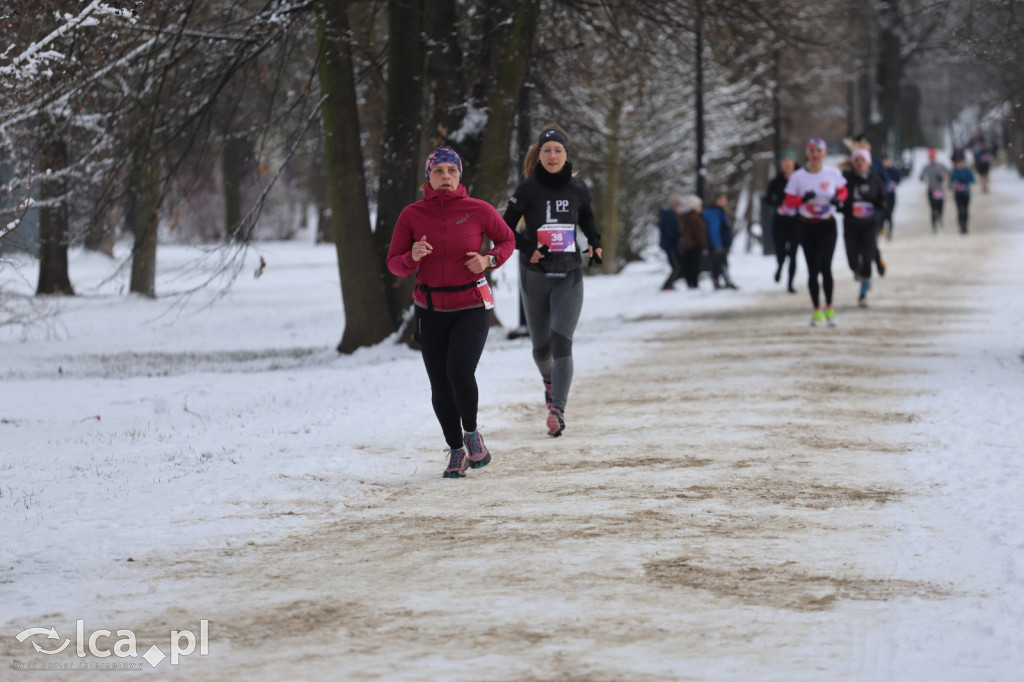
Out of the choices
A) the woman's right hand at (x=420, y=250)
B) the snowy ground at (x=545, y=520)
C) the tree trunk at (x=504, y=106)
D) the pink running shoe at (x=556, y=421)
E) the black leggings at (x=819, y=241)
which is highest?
the tree trunk at (x=504, y=106)

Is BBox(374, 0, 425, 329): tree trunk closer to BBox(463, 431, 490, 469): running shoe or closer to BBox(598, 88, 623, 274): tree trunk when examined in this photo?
BBox(463, 431, 490, 469): running shoe

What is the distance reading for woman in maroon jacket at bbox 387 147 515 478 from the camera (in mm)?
7516

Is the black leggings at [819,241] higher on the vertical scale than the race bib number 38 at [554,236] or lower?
lower

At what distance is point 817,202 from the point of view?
48.5 ft

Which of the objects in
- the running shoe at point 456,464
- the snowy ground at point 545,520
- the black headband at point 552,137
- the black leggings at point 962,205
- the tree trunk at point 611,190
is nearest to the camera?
the snowy ground at point 545,520

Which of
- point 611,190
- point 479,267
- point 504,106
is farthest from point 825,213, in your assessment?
point 611,190

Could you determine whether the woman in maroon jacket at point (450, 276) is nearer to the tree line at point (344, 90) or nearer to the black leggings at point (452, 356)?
the black leggings at point (452, 356)

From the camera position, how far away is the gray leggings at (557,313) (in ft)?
29.7

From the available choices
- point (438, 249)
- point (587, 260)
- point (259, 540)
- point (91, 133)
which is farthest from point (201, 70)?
point (259, 540)

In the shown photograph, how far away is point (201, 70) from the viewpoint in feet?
50.0

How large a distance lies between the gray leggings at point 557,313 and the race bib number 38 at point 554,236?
7.8 inches

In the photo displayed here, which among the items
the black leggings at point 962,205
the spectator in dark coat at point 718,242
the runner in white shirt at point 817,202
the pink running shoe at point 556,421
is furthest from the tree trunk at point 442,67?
the black leggings at point 962,205

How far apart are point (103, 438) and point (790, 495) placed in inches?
193

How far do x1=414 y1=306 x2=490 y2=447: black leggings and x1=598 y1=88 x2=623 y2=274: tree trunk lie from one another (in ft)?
69.9
